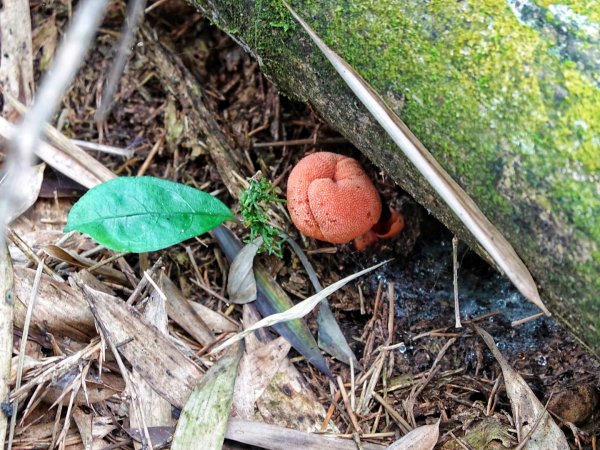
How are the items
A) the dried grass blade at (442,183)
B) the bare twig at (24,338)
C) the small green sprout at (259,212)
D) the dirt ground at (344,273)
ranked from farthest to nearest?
the small green sprout at (259,212)
the dirt ground at (344,273)
the bare twig at (24,338)
the dried grass blade at (442,183)

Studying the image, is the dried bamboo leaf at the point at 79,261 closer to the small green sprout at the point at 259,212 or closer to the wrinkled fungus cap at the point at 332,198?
the small green sprout at the point at 259,212

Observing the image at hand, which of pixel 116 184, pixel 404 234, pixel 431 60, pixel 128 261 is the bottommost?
pixel 128 261

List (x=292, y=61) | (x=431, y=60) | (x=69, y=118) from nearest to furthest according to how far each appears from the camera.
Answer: (x=431, y=60) < (x=292, y=61) < (x=69, y=118)

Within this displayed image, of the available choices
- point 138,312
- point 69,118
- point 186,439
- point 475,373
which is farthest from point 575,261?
point 69,118

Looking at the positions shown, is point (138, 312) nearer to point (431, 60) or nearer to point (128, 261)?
point (128, 261)

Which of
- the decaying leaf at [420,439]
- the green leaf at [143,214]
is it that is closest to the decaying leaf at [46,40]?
the green leaf at [143,214]

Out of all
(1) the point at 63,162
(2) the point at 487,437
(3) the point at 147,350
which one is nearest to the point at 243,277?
(3) the point at 147,350
